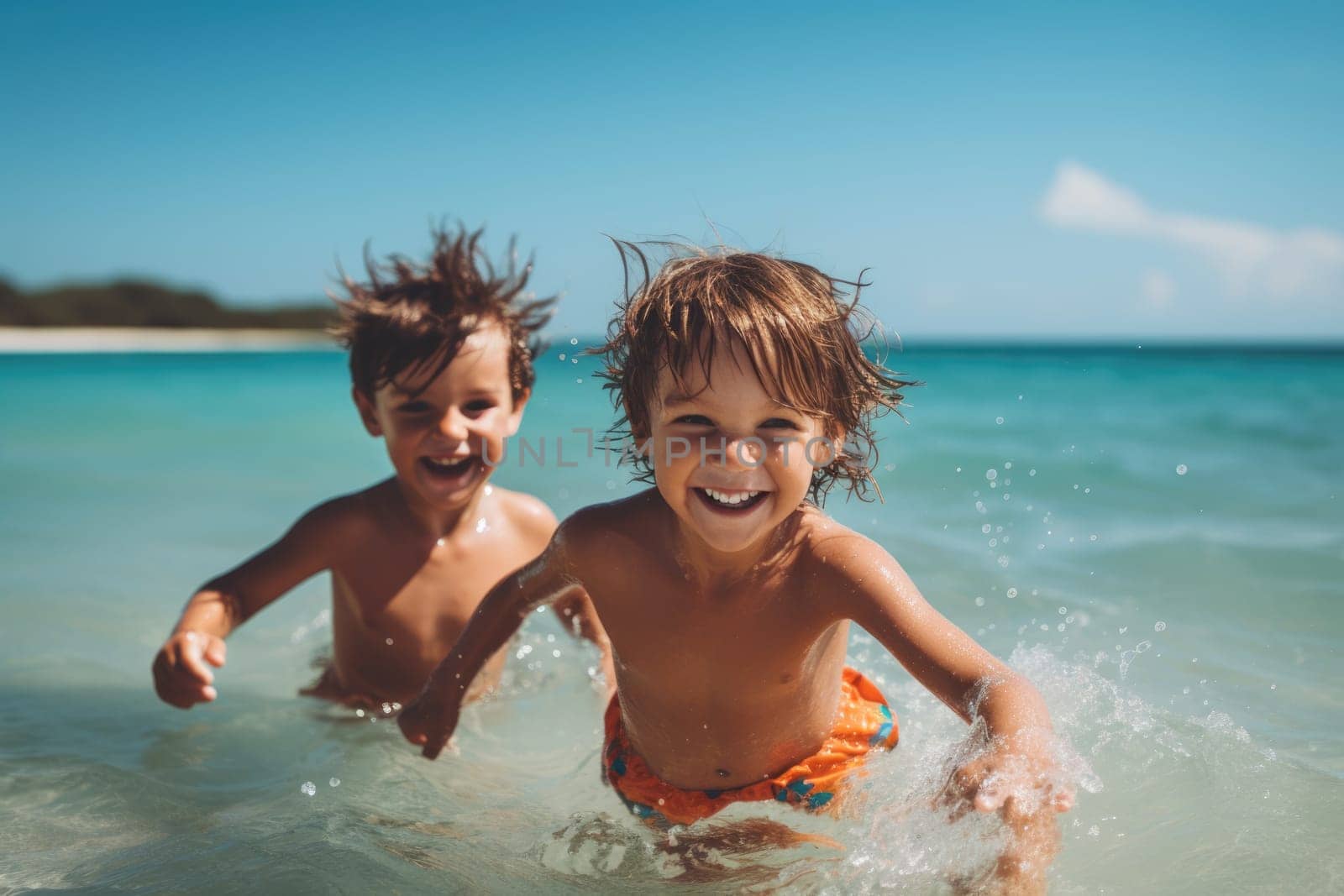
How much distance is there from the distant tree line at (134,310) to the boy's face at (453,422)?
3910 cm

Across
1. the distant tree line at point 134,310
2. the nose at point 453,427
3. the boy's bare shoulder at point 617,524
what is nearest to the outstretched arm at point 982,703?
the boy's bare shoulder at point 617,524

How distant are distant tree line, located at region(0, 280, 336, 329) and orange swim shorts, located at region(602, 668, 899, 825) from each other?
4004 centimetres

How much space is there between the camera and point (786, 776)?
2391 millimetres

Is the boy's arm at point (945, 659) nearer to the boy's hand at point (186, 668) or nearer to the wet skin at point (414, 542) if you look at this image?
the wet skin at point (414, 542)

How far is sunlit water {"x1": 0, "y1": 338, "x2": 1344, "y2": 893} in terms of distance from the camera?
2.15 metres

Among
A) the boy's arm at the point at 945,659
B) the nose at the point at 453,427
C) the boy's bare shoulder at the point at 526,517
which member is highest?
the nose at the point at 453,427

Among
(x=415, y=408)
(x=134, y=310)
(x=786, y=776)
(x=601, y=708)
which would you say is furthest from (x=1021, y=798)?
(x=134, y=310)

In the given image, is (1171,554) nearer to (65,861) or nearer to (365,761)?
(365,761)

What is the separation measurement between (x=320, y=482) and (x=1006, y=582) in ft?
18.7

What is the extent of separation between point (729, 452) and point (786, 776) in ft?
2.67

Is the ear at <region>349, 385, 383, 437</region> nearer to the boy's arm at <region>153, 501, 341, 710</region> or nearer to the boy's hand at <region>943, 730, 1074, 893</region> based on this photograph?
the boy's arm at <region>153, 501, 341, 710</region>

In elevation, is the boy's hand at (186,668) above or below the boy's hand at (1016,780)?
below

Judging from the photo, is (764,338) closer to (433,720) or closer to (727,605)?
(727,605)

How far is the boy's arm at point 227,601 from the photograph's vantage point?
104 inches
